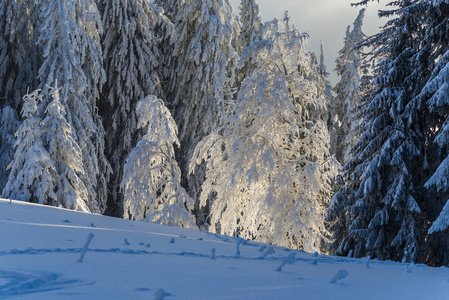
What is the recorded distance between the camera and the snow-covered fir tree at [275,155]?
10742mm

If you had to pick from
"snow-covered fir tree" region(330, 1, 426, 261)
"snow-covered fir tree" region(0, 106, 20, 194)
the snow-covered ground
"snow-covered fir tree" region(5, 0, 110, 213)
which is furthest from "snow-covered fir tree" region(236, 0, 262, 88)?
the snow-covered ground

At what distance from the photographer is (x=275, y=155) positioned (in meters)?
11.0

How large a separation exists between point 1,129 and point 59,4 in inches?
186

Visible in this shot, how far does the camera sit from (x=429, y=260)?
9570mm

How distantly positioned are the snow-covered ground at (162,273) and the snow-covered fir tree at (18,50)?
15.3 meters

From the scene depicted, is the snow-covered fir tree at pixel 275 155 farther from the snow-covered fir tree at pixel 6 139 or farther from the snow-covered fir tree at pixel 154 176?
the snow-covered fir tree at pixel 6 139

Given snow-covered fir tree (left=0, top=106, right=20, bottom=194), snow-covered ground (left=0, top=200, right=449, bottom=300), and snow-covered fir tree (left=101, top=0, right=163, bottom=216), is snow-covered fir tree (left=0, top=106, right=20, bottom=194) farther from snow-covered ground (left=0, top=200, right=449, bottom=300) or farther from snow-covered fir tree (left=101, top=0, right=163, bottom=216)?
snow-covered ground (left=0, top=200, right=449, bottom=300)

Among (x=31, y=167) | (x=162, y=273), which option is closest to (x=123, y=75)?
(x=31, y=167)

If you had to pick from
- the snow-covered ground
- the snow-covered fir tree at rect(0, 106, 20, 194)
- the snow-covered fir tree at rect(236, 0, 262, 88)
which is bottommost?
the snow-covered ground

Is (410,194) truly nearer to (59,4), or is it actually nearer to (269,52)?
(269,52)

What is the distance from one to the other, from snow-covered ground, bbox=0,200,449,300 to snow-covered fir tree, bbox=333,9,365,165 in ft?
61.0

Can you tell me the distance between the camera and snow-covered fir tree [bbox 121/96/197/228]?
37.4 feet

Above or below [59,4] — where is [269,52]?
below

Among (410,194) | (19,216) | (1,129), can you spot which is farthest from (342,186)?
(1,129)
